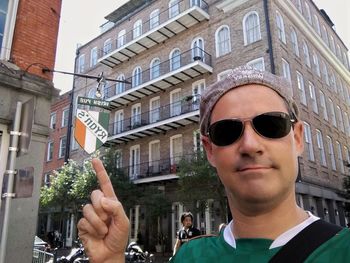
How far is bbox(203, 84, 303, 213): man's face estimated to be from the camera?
1.23m

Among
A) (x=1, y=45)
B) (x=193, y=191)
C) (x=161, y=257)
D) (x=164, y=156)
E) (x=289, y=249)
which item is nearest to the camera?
(x=289, y=249)

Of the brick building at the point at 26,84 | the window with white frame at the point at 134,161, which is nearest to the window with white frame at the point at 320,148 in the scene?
the window with white frame at the point at 134,161

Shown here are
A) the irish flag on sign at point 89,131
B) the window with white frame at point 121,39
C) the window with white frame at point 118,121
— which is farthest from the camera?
the window with white frame at point 121,39

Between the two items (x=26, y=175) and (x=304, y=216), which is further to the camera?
(x=26, y=175)

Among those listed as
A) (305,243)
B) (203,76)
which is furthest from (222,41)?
(305,243)

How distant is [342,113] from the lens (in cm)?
2792

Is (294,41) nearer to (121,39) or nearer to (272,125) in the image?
(121,39)

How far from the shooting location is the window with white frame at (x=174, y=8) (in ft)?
77.8

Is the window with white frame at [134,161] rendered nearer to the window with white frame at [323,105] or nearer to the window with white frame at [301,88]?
the window with white frame at [301,88]

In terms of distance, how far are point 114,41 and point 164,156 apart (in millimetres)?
11970

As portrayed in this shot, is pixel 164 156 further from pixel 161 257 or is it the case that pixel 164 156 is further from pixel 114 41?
pixel 114 41

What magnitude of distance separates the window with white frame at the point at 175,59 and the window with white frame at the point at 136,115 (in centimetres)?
420

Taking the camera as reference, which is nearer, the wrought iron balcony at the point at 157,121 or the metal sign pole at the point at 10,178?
the metal sign pole at the point at 10,178

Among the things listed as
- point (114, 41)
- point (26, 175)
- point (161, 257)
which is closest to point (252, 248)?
point (26, 175)
